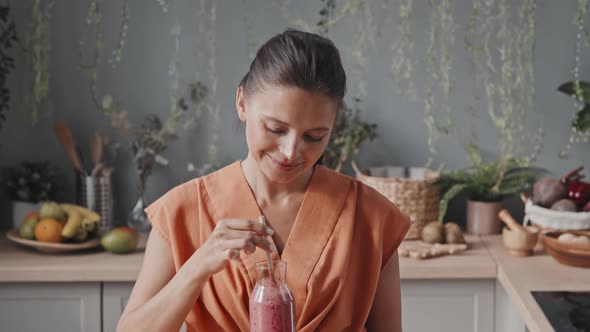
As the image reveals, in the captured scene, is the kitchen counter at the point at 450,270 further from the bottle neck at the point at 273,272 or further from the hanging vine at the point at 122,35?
the hanging vine at the point at 122,35

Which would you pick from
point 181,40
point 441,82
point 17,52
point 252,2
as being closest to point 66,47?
point 17,52

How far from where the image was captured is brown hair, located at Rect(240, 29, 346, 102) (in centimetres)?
142

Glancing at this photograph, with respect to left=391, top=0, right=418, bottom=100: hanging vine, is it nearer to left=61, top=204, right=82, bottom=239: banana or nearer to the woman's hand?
left=61, top=204, right=82, bottom=239: banana

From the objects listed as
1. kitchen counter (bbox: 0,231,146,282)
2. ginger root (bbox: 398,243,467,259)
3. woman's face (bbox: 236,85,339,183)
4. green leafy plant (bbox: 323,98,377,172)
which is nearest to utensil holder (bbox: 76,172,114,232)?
kitchen counter (bbox: 0,231,146,282)

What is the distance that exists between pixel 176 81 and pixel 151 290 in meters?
1.46

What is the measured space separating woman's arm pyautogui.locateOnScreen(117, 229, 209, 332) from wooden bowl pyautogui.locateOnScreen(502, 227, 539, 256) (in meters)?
1.30

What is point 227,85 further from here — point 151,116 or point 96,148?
point 96,148

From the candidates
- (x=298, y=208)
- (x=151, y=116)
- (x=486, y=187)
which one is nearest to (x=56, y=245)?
(x=151, y=116)

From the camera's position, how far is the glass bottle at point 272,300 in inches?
48.6

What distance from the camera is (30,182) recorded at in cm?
282

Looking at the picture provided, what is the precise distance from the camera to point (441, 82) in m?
2.86

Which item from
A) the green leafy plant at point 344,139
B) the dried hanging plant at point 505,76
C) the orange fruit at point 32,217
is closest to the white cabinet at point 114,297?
the orange fruit at point 32,217

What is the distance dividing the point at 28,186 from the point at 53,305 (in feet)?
1.96

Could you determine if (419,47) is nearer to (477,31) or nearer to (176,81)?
(477,31)
